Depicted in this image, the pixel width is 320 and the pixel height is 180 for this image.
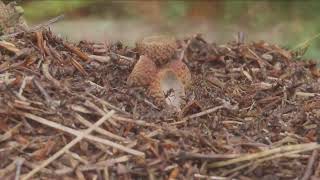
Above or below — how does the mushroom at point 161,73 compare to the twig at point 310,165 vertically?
above

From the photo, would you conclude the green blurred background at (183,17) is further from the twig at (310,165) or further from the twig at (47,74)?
the twig at (310,165)

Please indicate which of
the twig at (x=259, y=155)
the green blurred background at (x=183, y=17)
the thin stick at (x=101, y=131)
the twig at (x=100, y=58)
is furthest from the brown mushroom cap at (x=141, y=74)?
the green blurred background at (x=183, y=17)

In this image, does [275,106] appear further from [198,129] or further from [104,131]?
[104,131]

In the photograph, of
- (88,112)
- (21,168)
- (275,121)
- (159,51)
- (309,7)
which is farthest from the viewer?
(309,7)

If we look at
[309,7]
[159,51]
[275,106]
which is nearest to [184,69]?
[159,51]

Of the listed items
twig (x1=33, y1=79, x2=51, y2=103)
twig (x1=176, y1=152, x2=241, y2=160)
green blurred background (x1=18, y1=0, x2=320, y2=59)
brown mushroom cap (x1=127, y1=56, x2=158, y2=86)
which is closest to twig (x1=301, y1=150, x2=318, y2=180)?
twig (x1=176, y1=152, x2=241, y2=160)

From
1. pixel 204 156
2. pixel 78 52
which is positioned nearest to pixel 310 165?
pixel 204 156
